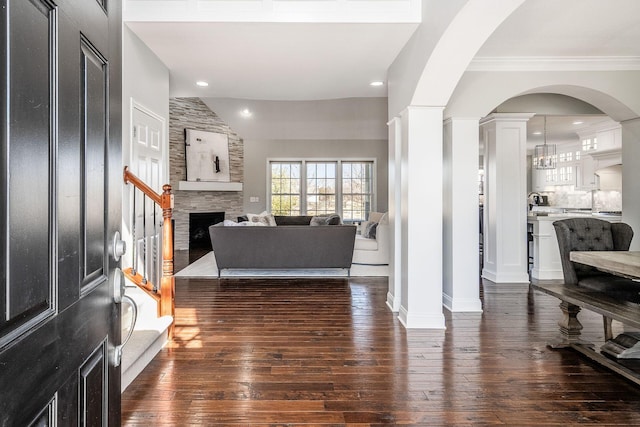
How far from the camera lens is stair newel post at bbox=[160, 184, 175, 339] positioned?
3066 millimetres

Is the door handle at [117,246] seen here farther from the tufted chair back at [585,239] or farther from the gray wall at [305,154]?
the gray wall at [305,154]

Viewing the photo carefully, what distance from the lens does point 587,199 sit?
357 inches

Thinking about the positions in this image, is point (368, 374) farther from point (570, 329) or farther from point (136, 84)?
point (136, 84)

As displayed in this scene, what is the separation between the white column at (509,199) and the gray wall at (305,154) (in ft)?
15.9

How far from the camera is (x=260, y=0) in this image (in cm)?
314

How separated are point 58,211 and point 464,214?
3808 millimetres

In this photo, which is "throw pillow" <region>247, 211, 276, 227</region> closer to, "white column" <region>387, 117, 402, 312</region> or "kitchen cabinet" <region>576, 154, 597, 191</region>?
"white column" <region>387, 117, 402, 312</region>

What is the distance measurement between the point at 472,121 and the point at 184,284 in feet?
13.4

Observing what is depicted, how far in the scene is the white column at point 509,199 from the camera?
5199 millimetres

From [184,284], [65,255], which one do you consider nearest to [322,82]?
[184,284]

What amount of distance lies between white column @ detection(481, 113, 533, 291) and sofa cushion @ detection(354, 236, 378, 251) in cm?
179

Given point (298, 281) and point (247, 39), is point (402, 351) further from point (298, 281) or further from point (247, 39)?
point (247, 39)

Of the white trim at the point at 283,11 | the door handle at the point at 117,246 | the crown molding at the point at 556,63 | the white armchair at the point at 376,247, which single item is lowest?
the white armchair at the point at 376,247

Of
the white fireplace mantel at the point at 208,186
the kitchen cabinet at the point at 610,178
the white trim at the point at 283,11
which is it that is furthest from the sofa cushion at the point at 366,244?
the kitchen cabinet at the point at 610,178
